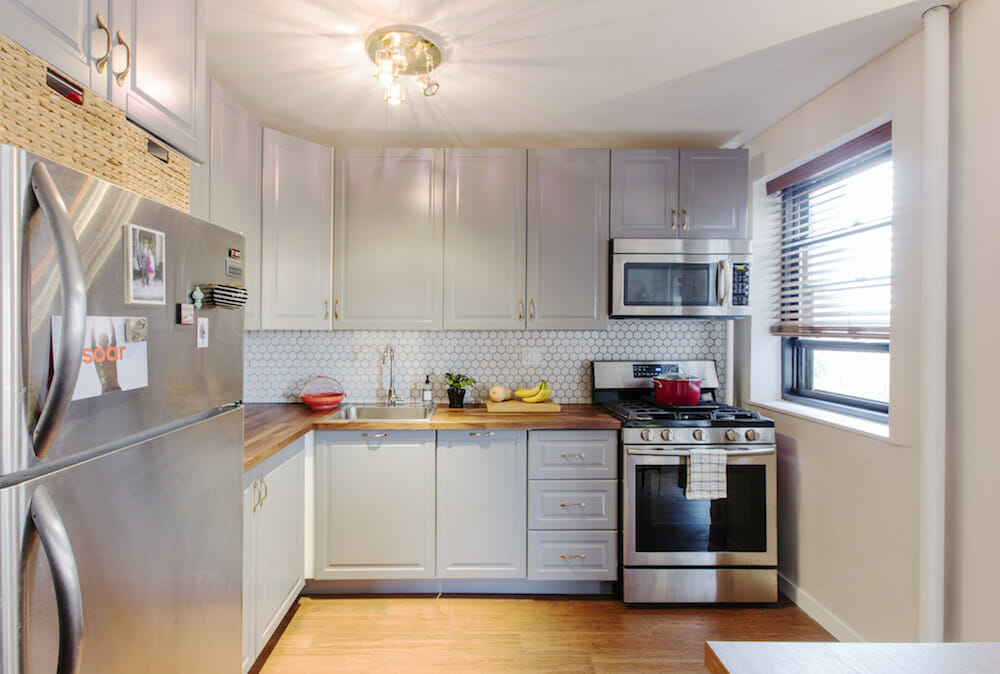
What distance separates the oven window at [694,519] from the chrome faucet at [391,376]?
1477mm

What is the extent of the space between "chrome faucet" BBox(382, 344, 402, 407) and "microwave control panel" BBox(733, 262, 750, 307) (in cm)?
205

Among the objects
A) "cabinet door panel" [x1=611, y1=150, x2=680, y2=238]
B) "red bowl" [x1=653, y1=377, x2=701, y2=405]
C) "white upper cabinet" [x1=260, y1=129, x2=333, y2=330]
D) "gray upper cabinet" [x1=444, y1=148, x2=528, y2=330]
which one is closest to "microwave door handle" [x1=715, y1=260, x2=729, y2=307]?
"cabinet door panel" [x1=611, y1=150, x2=680, y2=238]

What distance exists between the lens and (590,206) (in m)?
2.86

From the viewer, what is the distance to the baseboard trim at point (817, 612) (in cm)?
221

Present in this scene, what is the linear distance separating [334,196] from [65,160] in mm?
1899

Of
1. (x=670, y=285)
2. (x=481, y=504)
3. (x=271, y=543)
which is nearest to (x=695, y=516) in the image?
(x=481, y=504)

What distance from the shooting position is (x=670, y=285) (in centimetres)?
283

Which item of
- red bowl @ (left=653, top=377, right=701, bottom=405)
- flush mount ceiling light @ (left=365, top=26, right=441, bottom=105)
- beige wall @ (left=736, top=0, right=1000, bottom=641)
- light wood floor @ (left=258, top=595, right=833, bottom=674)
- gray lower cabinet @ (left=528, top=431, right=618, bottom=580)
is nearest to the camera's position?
beige wall @ (left=736, top=0, right=1000, bottom=641)

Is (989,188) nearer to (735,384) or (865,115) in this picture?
(865,115)

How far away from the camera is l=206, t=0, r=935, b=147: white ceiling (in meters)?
1.76

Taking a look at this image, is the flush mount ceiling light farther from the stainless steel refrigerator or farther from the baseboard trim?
the baseboard trim

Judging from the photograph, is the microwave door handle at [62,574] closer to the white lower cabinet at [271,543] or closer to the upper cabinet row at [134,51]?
the upper cabinet row at [134,51]

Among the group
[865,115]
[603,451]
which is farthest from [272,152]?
[865,115]

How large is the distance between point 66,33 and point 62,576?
1.03 meters
